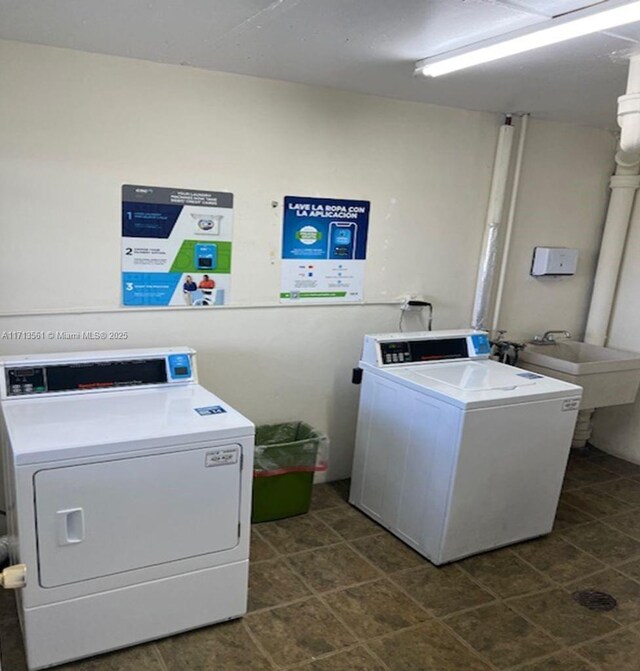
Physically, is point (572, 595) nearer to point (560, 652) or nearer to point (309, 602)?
point (560, 652)

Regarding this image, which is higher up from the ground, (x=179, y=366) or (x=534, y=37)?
(x=534, y=37)

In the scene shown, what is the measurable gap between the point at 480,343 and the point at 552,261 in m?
0.98

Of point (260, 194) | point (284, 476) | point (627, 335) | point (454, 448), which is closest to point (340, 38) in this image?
point (260, 194)

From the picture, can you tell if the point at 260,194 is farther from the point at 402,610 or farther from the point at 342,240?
the point at 402,610

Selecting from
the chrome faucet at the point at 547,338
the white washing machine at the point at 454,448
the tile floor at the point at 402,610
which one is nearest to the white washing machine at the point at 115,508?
the tile floor at the point at 402,610

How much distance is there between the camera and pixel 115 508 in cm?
194

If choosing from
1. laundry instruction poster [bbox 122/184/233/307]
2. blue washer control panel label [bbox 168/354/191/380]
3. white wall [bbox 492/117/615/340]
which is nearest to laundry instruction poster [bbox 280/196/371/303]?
laundry instruction poster [bbox 122/184/233/307]

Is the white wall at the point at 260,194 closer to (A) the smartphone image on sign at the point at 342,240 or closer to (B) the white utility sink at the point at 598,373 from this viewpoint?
(A) the smartphone image on sign at the point at 342,240

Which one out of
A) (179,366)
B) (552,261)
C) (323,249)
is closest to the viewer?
(179,366)

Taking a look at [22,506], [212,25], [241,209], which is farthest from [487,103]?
[22,506]

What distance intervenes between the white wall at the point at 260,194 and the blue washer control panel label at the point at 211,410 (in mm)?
717

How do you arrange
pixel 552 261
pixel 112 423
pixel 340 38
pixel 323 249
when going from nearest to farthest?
pixel 112 423, pixel 340 38, pixel 323 249, pixel 552 261

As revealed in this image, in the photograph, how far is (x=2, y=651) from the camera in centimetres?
Answer: 207

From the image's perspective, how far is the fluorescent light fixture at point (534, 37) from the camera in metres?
1.74
